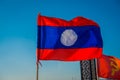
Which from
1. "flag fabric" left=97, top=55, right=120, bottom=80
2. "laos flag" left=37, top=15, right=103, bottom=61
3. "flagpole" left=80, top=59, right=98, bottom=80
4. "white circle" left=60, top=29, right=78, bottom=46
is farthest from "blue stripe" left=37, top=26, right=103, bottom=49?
"flagpole" left=80, top=59, right=98, bottom=80

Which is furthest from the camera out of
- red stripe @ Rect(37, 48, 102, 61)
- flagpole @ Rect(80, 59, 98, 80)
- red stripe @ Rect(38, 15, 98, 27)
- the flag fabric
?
flagpole @ Rect(80, 59, 98, 80)

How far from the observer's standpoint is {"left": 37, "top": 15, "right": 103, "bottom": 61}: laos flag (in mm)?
11938

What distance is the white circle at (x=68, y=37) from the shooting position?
1235 centimetres

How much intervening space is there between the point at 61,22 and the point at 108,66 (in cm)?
1174

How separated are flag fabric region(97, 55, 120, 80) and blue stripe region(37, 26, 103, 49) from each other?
9901mm

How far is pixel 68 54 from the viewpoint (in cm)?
1238

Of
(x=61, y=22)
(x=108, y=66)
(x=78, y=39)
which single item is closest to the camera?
(x=61, y=22)

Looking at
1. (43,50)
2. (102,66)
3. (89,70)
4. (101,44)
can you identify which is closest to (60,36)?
(43,50)

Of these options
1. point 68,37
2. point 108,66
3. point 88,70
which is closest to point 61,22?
point 68,37

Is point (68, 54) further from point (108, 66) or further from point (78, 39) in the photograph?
point (108, 66)

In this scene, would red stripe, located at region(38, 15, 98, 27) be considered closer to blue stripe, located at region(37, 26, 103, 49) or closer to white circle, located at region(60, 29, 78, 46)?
blue stripe, located at region(37, 26, 103, 49)

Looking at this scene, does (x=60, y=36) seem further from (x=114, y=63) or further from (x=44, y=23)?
(x=114, y=63)

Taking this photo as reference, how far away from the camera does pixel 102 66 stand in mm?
23172

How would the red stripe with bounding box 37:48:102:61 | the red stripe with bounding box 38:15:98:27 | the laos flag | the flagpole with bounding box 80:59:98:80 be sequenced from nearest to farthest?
1. the red stripe with bounding box 37:48:102:61
2. the laos flag
3. the red stripe with bounding box 38:15:98:27
4. the flagpole with bounding box 80:59:98:80
